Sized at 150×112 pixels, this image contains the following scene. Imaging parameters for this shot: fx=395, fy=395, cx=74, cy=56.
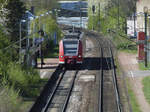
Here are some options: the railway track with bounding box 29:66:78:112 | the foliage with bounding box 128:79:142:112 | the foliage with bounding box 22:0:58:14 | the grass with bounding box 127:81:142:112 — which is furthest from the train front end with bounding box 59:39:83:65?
the foliage with bounding box 22:0:58:14

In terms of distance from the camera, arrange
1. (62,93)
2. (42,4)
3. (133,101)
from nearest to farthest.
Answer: (133,101)
(62,93)
(42,4)

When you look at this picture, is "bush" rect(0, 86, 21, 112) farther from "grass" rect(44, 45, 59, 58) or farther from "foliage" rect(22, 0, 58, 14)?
"foliage" rect(22, 0, 58, 14)

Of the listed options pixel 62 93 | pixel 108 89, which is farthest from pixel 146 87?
pixel 62 93

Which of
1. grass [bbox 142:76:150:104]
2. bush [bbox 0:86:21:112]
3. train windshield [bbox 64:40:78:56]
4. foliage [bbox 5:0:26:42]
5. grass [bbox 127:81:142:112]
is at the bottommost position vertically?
grass [bbox 127:81:142:112]

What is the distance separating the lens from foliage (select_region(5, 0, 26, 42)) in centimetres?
3203

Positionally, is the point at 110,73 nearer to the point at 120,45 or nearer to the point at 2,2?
the point at 2,2

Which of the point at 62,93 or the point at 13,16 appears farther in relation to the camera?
the point at 13,16

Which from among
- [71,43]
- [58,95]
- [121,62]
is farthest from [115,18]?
[58,95]

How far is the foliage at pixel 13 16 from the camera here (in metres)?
32.0

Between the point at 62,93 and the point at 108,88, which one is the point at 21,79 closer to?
the point at 62,93

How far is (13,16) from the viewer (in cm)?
3234

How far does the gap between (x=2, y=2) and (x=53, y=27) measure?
46.5ft

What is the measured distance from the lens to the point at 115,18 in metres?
69.8

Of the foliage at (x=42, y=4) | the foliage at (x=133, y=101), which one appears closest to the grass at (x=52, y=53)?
the foliage at (x=42, y=4)
